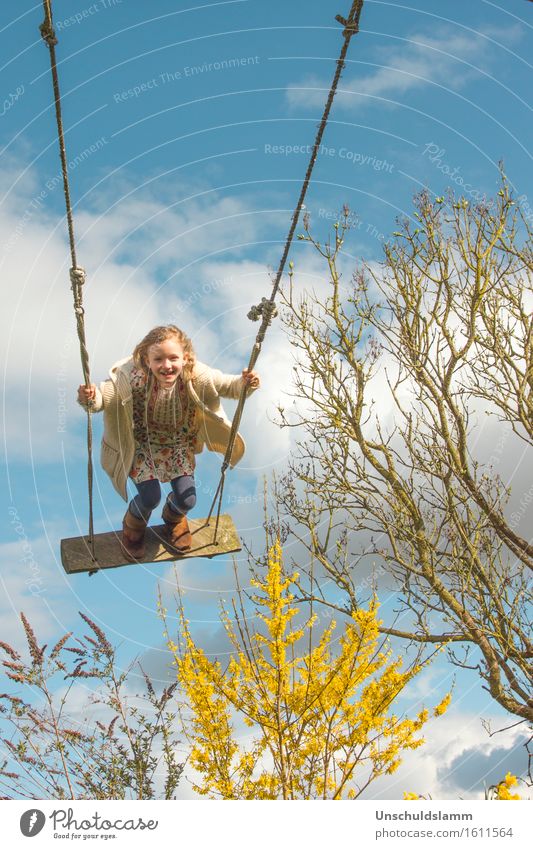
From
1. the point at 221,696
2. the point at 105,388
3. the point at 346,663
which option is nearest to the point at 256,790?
the point at 221,696

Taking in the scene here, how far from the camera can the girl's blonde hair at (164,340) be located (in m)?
5.85

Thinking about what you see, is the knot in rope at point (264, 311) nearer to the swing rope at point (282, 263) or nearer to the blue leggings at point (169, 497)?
the swing rope at point (282, 263)

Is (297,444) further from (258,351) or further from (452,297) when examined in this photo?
(258,351)

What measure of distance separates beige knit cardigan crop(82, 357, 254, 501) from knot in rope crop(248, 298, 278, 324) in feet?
1.85

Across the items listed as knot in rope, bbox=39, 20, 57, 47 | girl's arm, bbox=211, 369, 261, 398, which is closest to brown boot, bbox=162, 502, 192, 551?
girl's arm, bbox=211, 369, 261, 398

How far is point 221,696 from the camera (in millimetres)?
6254

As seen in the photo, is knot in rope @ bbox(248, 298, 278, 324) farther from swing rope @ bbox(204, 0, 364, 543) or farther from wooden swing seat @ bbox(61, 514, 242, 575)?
wooden swing seat @ bbox(61, 514, 242, 575)

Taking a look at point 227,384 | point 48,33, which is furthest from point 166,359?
point 48,33

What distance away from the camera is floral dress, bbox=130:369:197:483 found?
5.99 meters

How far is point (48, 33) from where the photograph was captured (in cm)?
435

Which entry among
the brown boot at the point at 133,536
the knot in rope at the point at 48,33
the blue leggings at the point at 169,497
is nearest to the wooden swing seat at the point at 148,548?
the brown boot at the point at 133,536

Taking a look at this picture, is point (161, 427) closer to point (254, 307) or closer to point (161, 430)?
point (161, 430)

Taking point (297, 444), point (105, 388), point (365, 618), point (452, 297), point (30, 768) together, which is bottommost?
point (30, 768)
